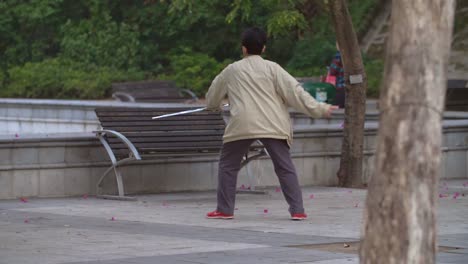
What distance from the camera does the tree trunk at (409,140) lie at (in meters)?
4.83

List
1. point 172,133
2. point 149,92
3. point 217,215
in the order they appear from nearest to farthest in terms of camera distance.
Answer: point 217,215
point 172,133
point 149,92

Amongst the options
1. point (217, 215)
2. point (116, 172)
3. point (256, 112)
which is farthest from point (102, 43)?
point (256, 112)

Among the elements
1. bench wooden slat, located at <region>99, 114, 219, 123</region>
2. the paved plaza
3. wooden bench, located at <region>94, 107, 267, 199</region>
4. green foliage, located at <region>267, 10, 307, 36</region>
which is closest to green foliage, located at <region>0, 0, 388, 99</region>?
green foliage, located at <region>267, 10, 307, 36</region>

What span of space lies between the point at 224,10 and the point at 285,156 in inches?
824

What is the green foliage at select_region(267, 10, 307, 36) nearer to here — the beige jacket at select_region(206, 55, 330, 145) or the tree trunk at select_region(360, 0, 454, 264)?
the beige jacket at select_region(206, 55, 330, 145)

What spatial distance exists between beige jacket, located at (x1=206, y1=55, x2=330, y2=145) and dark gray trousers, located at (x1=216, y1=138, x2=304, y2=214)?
89mm

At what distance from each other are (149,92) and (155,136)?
1258 centimetres

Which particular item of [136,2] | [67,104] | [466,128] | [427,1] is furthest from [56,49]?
→ [427,1]

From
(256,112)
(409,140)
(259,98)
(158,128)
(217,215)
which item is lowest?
(217,215)

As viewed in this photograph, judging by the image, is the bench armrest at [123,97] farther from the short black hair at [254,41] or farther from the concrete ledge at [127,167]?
the short black hair at [254,41]

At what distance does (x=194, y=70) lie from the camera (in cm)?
2959

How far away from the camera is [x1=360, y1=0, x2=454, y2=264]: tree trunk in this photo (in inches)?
190

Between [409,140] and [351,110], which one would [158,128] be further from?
[409,140]

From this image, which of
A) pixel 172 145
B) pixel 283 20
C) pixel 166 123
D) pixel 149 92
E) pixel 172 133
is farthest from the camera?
pixel 149 92
